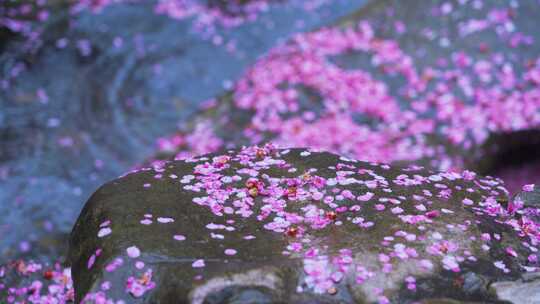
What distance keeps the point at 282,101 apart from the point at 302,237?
210 inches

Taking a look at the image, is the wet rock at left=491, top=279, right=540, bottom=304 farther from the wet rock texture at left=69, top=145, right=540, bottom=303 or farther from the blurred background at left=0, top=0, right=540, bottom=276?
the blurred background at left=0, top=0, right=540, bottom=276

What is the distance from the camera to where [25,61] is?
447 inches

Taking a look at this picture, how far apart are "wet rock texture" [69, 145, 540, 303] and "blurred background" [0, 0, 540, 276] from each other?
11.3 feet

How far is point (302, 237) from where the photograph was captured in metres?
3.91

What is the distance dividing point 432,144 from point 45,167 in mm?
5427

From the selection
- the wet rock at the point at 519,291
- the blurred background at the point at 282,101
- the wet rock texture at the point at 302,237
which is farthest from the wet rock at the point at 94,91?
the wet rock at the point at 519,291

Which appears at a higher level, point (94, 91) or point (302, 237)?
point (302, 237)

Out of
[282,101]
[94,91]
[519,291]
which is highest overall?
[519,291]

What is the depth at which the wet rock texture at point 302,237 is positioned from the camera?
3.50 m

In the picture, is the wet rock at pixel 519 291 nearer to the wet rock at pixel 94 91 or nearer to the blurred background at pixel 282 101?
the blurred background at pixel 282 101

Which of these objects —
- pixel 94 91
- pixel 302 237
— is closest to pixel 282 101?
pixel 94 91

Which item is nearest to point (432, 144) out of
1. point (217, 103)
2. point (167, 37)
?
point (217, 103)

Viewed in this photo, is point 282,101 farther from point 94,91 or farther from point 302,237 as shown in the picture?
point 302,237

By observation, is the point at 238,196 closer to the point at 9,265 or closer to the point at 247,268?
the point at 247,268
